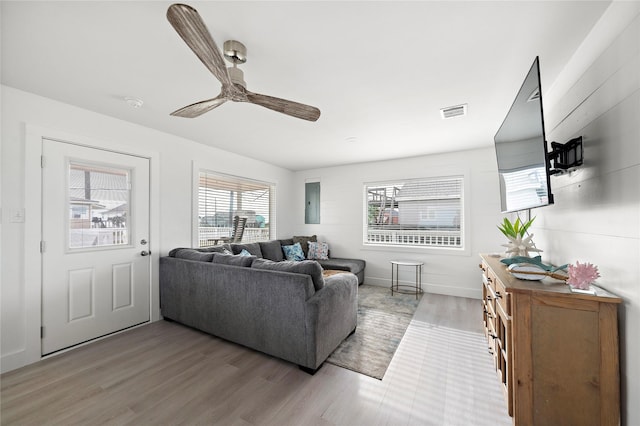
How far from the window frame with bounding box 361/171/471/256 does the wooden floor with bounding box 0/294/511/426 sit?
1.85m

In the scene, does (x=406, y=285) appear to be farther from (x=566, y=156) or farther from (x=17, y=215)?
(x=17, y=215)

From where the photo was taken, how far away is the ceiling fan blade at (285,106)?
174 cm

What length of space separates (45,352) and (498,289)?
3.90 meters

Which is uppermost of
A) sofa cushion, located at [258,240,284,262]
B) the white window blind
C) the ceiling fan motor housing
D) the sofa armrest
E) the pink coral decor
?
the ceiling fan motor housing

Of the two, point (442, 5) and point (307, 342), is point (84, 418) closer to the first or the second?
point (307, 342)

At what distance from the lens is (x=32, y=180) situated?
2.25m

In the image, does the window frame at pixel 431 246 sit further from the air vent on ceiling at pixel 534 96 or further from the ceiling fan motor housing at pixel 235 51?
the ceiling fan motor housing at pixel 235 51

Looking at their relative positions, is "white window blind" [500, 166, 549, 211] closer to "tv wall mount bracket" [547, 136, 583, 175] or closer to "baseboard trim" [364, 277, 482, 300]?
"tv wall mount bracket" [547, 136, 583, 175]

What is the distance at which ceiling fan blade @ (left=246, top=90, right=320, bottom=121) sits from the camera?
1745mm

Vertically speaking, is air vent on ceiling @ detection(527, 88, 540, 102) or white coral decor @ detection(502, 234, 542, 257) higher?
air vent on ceiling @ detection(527, 88, 540, 102)

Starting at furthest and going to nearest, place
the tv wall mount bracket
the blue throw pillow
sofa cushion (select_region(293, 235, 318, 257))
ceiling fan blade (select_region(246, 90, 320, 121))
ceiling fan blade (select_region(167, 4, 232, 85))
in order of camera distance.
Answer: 1. sofa cushion (select_region(293, 235, 318, 257))
2. the blue throw pillow
3. ceiling fan blade (select_region(246, 90, 320, 121))
4. the tv wall mount bracket
5. ceiling fan blade (select_region(167, 4, 232, 85))

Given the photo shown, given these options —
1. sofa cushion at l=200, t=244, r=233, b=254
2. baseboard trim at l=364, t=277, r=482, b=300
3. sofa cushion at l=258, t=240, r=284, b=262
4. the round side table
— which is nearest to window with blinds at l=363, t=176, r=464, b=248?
the round side table

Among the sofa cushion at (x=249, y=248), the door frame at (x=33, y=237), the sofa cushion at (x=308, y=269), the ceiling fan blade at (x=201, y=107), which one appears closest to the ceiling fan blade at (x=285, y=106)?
the ceiling fan blade at (x=201, y=107)

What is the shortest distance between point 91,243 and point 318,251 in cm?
339
